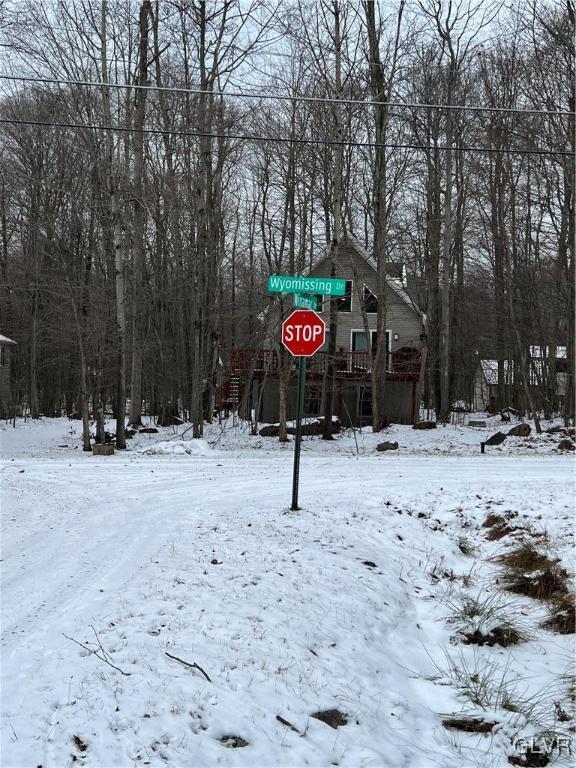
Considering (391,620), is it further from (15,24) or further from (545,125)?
(545,125)

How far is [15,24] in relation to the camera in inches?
533

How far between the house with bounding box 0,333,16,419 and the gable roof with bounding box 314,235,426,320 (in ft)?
63.0

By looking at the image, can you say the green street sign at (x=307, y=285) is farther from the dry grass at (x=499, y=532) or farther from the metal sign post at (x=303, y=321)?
the dry grass at (x=499, y=532)

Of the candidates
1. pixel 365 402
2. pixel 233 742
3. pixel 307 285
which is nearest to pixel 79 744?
pixel 233 742

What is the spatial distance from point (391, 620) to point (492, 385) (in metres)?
44.5

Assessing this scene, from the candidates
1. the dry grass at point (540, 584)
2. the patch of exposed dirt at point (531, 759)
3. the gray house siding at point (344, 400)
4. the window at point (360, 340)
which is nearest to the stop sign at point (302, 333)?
the dry grass at point (540, 584)

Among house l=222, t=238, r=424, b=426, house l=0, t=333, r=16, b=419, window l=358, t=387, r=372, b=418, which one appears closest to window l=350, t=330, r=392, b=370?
house l=222, t=238, r=424, b=426

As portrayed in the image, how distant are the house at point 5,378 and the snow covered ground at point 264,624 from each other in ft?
85.2

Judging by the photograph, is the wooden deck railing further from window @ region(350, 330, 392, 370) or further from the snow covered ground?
the snow covered ground

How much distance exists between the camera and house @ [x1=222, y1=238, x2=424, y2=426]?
2726 cm

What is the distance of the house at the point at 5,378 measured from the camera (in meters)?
35.4

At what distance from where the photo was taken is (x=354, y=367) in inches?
1160

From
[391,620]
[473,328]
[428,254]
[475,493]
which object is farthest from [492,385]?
[391,620]

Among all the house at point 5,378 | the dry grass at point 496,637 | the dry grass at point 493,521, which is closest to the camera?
the dry grass at point 496,637
